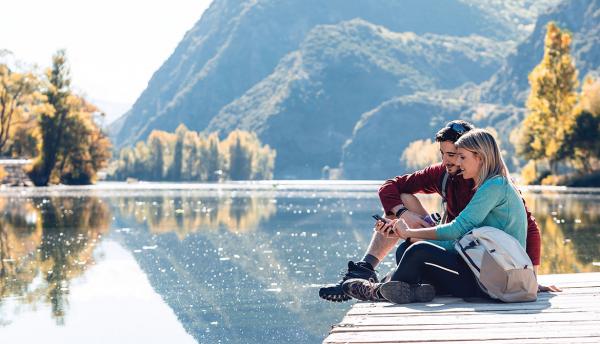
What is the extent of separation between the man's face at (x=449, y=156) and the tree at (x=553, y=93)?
7284 centimetres

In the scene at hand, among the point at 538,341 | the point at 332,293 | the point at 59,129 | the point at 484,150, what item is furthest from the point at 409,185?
the point at 59,129

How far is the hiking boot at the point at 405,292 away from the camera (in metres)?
9.08

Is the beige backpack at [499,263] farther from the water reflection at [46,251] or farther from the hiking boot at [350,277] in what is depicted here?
the water reflection at [46,251]

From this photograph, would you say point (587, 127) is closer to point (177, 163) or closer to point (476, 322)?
point (476, 322)

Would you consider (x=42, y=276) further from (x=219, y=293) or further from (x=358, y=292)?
(x=358, y=292)

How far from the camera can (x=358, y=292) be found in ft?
31.8

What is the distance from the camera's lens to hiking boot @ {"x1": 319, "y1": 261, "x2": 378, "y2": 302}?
32.6 ft

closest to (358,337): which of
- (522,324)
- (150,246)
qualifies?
(522,324)

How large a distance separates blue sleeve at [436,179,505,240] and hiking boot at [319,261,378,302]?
1225 mm

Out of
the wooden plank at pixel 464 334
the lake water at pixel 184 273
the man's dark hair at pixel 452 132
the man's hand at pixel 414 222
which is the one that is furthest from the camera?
the lake water at pixel 184 273

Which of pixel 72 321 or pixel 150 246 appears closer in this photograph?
pixel 72 321

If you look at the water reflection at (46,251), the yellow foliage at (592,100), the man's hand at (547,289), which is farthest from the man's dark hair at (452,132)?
the yellow foliage at (592,100)

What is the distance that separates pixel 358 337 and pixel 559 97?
78407 millimetres

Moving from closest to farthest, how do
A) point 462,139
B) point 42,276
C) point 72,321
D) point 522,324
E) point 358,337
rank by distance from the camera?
point 358,337, point 522,324, point 462,139, point 72,321, point 42,276
